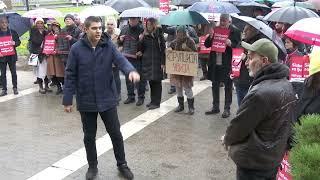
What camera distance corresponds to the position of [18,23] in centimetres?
1063

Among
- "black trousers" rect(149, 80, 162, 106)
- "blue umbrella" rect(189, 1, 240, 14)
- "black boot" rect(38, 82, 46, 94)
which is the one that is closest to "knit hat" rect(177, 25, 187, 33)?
"blue umbrella" rect(189, 1, 240, 14)

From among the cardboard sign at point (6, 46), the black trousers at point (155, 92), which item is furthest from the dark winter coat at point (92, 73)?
the cardboard sign at point (6, 46)

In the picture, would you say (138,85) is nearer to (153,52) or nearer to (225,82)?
(153,52)

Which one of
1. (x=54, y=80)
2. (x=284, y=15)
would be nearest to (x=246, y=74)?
(x=284, y=15)

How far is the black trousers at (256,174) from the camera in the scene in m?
3.62

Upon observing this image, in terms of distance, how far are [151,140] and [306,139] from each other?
5390 millimetres

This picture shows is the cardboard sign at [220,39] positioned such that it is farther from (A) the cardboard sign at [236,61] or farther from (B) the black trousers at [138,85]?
(B) the black trousers at [138,85]

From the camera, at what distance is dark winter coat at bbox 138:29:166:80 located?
8.72 m

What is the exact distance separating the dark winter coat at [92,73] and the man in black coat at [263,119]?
1976 millimetres

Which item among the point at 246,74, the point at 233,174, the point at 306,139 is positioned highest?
the point at 306,139

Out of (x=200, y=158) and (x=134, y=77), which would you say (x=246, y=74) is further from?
(x=134, y=77)

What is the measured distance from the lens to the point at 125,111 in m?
8.81

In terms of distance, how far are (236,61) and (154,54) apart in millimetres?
1957

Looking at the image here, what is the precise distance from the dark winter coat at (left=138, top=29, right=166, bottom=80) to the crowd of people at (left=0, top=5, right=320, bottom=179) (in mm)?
20
